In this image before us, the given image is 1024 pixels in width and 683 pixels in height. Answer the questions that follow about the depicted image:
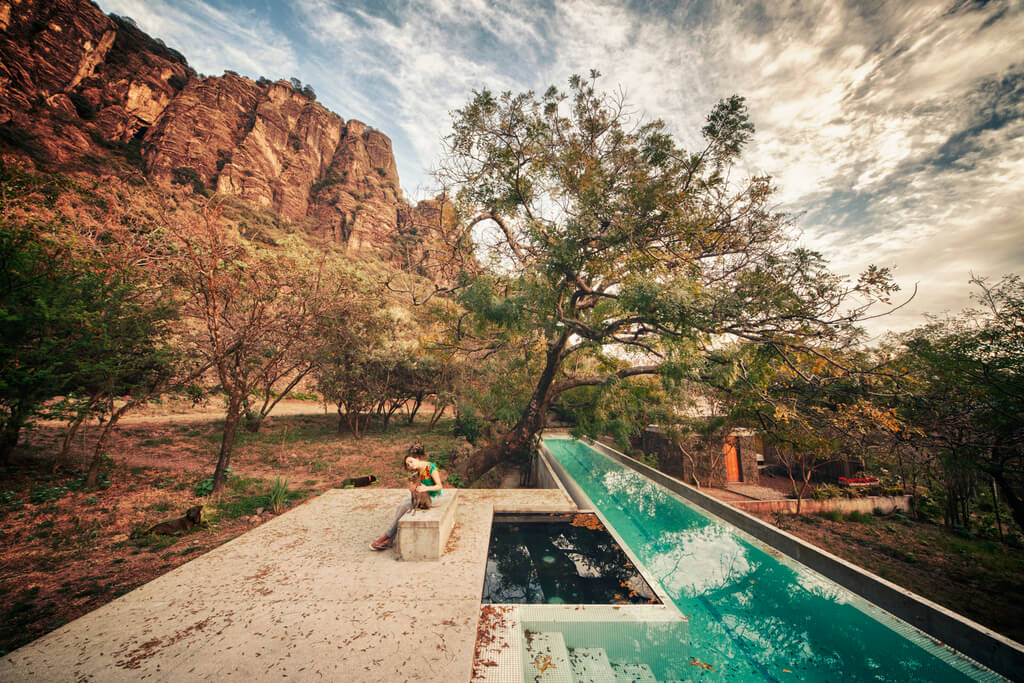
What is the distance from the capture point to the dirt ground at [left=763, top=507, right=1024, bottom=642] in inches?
209

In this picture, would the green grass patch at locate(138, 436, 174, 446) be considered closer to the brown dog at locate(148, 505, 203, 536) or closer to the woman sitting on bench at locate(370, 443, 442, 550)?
the brown dog at locate(148, 505, 203, 536)

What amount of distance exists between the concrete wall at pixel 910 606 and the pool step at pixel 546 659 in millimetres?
4471

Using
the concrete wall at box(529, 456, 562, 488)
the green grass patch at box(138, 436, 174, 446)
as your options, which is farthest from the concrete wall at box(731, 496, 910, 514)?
the green grass patch at box(138, 436, 174, 446)

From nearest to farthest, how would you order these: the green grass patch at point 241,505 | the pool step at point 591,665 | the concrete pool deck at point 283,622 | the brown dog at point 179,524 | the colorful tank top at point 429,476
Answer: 1. the concrete pool deck at point 283,622
2. the pool step at point 591,665
3. the colorful tank top at point 429,476
4. the brown dog at point 179,524
5. the green grass patch at point 241,505

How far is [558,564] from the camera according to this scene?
4.98 m

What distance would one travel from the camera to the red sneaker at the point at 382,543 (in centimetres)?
438

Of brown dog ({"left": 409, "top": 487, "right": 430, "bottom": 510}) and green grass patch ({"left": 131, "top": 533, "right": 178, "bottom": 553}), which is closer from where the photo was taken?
brown dog ({"left": 409, "top": 487, "right": 430, "bottom": 510})

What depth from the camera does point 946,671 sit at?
372 centimetres

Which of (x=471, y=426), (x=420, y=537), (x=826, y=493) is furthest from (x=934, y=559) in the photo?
(x=471, y=426)

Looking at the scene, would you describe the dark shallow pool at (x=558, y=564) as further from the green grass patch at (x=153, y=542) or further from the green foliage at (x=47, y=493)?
the green foliage at (x=47, y=493)

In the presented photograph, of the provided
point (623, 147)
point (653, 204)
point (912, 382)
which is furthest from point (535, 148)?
point (912, 382)

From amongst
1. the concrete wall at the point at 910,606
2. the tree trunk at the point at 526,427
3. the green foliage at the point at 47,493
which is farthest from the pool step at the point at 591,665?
the green foliage at the point at 47,493

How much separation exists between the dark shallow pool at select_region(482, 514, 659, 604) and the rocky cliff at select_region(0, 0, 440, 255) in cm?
2544

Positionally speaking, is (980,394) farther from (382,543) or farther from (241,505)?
(241,505)
